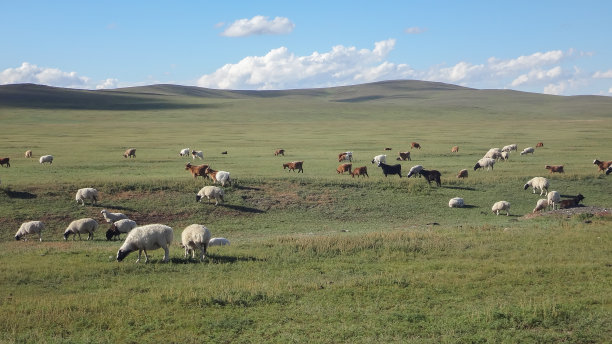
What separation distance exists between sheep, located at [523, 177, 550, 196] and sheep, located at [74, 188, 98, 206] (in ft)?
74.0

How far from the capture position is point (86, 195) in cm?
2531

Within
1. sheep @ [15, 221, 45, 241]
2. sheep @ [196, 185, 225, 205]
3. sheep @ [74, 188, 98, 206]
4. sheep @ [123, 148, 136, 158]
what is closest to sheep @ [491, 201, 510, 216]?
sheep @ [196, 185, 225, 205]

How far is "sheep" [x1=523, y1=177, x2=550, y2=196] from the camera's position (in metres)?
28.2

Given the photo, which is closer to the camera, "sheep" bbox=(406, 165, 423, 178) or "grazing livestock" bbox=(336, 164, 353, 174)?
"sheep" bbox=(406, 165, 423, 178)

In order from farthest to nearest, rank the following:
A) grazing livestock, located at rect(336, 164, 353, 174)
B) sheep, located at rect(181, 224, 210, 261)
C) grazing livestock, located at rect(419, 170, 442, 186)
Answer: grazing livestock, located at rect(336, 164, 353, 174), grazing livestock, located at rect(419, 170, 442, 186), sheep, located at rect(181, 224, 210, 261)

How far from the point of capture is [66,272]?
13.4 m

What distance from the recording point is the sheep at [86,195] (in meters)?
25.2

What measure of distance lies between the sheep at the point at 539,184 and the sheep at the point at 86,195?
888 inches

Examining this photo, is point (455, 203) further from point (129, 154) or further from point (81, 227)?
point (129, 154)

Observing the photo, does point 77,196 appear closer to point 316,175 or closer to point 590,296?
point 316,175

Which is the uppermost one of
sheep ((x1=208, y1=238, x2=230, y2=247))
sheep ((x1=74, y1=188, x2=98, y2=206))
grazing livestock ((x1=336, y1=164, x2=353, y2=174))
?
grazing livestock ((x1=336, y1=164, x2=353, y2=174))

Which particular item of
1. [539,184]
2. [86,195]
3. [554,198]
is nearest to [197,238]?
[86,195]

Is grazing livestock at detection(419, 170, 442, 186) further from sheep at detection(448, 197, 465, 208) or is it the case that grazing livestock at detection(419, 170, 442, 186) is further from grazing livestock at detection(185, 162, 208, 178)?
grazing livestock at detection(185, 162, 208, 178)

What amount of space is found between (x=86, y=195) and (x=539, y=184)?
2312 cm
